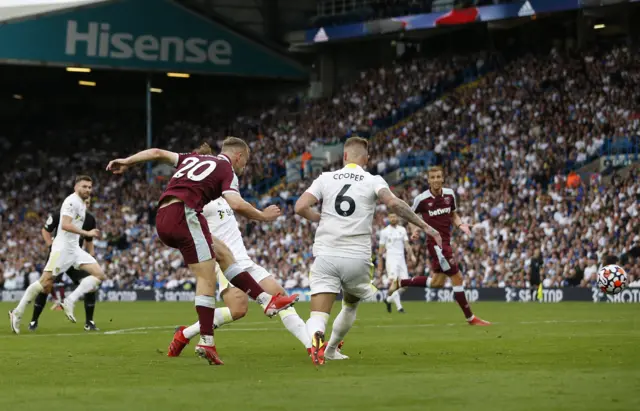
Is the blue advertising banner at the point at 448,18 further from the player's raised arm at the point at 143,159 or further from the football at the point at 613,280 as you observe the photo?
the player's raised arm at the point at 143,159

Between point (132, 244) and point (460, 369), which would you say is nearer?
point (460, 369)

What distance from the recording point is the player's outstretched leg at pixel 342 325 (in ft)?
41.8

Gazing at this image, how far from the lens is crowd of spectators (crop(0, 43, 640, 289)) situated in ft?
119

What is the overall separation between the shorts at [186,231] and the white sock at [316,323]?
130 cm

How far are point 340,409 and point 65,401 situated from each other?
7.24ft

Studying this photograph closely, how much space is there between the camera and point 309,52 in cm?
5700

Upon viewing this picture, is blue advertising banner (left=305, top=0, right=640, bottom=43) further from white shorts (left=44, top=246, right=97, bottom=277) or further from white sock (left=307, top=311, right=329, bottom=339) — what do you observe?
white sock (left=307, top=311, right=329, bottom=339)

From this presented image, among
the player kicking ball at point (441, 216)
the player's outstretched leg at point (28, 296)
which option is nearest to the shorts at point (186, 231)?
the player's outstretched leg at point (28, 296)

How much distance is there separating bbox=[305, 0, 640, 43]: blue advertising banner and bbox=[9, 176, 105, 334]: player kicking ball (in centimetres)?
2662

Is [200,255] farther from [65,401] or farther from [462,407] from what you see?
[462,407]

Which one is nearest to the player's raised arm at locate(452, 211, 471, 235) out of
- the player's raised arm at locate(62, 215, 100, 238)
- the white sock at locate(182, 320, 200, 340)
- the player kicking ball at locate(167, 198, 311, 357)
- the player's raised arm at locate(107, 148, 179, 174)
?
the player kicking ball at locate(167, 198, 311, 357)

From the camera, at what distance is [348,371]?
11.4 metres

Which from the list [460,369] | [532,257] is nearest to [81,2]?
[532,257]

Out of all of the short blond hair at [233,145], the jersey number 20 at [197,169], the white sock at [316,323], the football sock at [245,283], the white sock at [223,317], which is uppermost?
the short blond hair at [233,145]
